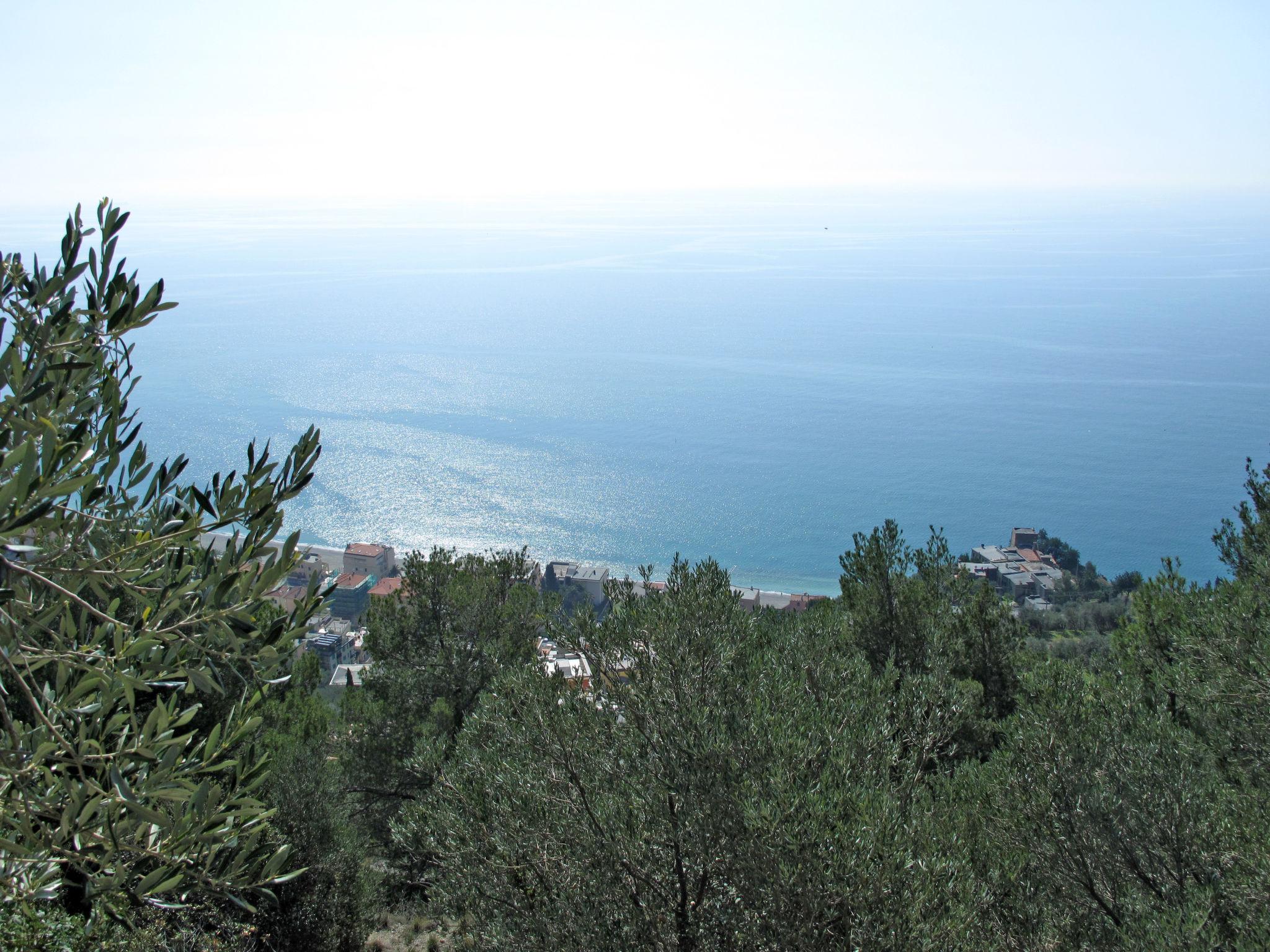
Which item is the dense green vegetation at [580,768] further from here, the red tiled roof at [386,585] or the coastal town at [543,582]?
the red tiled roof at [386,585]

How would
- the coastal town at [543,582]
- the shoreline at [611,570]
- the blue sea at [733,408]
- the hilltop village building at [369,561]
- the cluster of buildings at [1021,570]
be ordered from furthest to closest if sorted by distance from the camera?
the blue sea at [733,408] → the shoreline at [611,570] → the cluster of buildings at [1021,570] → the hilltop village building at [369,561] → the coastal town at [543,582]

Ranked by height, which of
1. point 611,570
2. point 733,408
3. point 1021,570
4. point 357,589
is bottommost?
point 611,570

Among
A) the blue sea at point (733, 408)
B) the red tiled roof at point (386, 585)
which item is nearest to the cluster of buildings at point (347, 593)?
the red tiled roof at point (386, 585)

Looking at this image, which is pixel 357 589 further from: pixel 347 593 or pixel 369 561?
pixel 369 561

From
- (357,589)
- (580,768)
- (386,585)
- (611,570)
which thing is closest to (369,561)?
(357,589)

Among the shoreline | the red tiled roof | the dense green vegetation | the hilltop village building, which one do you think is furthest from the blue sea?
the dense green vegetation

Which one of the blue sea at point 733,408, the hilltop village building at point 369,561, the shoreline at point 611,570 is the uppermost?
the blue sea at point 733,408
